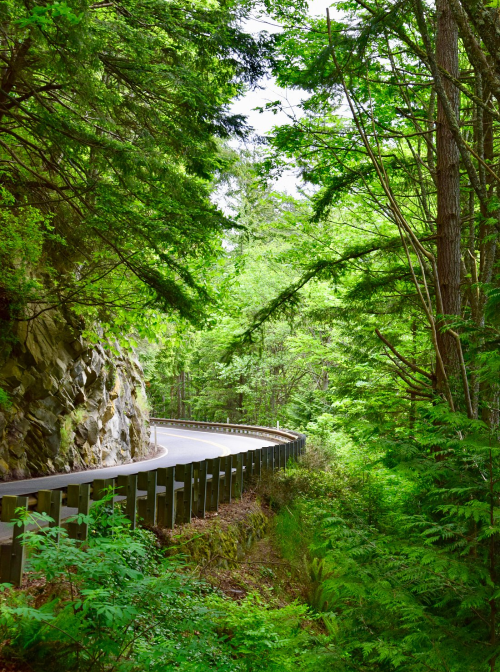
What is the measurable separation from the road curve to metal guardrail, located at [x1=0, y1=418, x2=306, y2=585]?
57 centimetres

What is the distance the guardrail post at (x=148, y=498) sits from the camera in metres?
8.48

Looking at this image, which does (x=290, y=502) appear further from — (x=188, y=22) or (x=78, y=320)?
(x=188, y=22)

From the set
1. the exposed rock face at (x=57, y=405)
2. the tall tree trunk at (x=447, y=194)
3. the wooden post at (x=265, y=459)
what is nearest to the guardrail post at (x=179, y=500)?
the wooden post at (x=265, y=459)

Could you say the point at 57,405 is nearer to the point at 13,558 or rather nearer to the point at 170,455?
the point at 170,455

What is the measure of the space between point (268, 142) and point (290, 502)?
8.09 meters

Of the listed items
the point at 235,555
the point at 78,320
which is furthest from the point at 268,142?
the point at 235,555

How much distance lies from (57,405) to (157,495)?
5.82 m

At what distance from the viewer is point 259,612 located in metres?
5.86

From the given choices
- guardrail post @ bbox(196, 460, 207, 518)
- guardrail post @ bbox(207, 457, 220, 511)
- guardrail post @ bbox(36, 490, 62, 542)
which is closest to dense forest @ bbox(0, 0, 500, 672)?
guardrail post @ bbox(36, 490, 62, 542)

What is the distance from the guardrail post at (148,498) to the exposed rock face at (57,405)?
15.4 feet

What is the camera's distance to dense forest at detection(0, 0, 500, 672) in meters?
3.09

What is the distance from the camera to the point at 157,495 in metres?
8.88

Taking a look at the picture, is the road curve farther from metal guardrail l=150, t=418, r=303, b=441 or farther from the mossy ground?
the mossy ground

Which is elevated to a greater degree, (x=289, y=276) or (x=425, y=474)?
(x=289, y=276)
